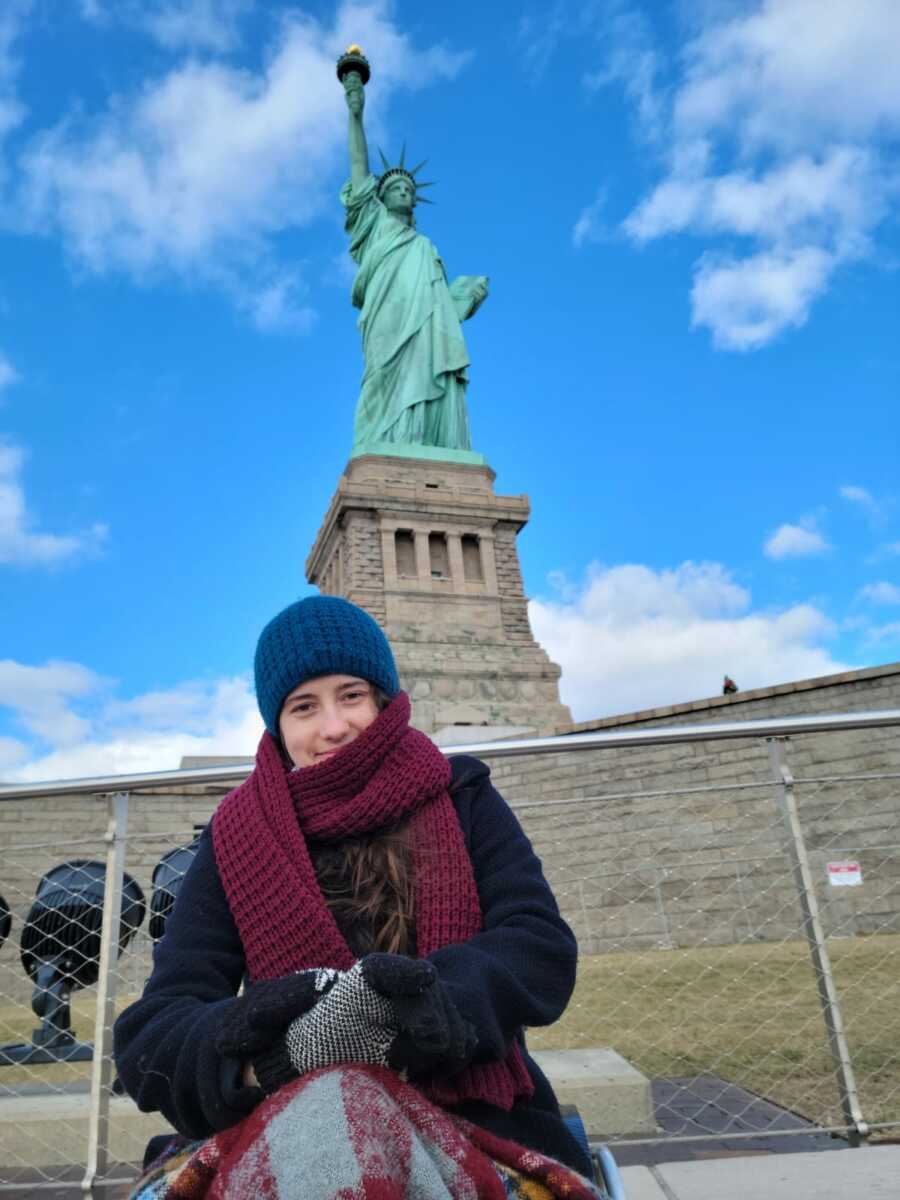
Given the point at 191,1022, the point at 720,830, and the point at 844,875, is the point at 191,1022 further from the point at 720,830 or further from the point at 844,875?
the point at 720,830

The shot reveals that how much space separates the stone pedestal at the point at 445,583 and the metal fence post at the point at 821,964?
1639cm

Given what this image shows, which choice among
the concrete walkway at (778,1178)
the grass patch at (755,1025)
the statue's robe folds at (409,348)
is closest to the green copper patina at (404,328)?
the statue's robe folds at (409,348)

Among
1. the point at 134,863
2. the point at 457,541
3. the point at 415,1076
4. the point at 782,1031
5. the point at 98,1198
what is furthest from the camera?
the point at 457,541

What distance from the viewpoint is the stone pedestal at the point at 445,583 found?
2031 centimetres

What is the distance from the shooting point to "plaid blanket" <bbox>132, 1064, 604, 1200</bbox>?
909 millimetres

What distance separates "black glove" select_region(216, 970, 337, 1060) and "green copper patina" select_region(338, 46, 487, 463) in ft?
74.2

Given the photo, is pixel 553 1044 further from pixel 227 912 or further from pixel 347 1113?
pixel 347 1113

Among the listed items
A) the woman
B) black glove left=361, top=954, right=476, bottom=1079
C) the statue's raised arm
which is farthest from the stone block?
the statue's raised arm

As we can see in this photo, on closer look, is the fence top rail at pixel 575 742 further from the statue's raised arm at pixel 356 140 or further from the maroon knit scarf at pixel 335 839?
the statue's raised arm at pixel 356 140

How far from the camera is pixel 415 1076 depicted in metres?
1.15

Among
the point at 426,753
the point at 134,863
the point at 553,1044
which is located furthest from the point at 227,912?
the point at 134,863

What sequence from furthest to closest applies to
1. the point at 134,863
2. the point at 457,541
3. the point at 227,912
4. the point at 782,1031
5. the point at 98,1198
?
the point at 457,541
the point at 134,863
the point at 782,1031
the point at 98,1198
the point at 227,912

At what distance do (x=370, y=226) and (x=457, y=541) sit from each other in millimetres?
11536

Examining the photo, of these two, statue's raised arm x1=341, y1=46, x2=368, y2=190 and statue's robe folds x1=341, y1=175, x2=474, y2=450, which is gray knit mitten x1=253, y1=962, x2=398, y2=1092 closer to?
statue's robe folds x1=341, y1=175, x2=474, y2=450
